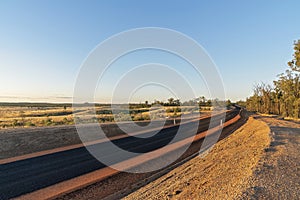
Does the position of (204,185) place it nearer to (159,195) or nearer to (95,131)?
(159,195)

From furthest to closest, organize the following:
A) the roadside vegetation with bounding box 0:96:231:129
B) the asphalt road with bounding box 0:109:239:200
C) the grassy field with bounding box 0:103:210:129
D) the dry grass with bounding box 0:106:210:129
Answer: the roadside vegetation with bounding box 0:96:231:129 < the grassy field with bounding box 0:103:210:129 < the dry grass with bounding box 0:106:210:129 < the asphalt road with bounding box 0:109:239:200

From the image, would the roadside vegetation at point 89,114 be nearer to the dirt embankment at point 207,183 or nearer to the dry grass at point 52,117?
the dry grass at point 52,117

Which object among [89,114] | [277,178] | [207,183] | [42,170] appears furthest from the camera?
[89,114]

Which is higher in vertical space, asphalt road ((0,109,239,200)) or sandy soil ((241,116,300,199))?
sandy soil ((241,116,300,199))

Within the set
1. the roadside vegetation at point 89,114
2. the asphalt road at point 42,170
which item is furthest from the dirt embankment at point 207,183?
the roadside vegetation at point 89,114

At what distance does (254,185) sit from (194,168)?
3395 mm

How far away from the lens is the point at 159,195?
5.95 m

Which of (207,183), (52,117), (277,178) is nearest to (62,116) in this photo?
(52,117)

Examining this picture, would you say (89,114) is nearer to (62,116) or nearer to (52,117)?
(62,116)

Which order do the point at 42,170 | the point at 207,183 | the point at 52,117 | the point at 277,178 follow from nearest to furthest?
1. the point at 277,178
2. the point at 207,183
3. the point at 42,170
4. the point at 52,117

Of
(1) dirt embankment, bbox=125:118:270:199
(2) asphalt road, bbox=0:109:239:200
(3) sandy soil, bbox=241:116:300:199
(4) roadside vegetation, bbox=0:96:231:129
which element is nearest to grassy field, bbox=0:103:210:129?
(4) roadside vegetation, bbox=0:96:231:129

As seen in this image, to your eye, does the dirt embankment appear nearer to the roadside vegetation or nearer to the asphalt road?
the asphalt road

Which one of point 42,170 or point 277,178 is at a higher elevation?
point 277,178

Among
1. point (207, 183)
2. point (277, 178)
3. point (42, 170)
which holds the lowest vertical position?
point (42, 170)
